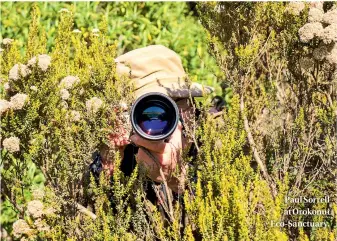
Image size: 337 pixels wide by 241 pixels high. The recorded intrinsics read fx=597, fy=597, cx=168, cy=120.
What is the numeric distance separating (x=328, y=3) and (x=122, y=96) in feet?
2.81

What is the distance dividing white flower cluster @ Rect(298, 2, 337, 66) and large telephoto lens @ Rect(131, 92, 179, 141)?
0.56 m

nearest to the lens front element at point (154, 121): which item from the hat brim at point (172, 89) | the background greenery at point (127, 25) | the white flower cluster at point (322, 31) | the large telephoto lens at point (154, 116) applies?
the large telephoto lens at point (154, 116)

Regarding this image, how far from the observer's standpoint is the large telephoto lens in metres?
2.03

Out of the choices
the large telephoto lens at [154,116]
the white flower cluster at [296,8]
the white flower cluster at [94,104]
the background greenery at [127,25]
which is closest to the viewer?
the large telephoto lens at [154,116]

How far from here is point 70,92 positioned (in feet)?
7.31

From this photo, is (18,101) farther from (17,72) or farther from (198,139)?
(198,139)

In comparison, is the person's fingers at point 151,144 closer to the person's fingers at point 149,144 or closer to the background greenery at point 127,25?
the person's fingers at point 149,144

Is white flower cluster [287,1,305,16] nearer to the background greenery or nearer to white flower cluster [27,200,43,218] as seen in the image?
white flower cluster [27,200,43,218]

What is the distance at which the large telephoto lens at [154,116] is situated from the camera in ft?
6.67

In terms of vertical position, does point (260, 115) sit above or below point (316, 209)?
above

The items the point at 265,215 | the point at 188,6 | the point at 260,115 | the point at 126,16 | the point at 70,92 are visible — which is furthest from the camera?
the point at 188,6

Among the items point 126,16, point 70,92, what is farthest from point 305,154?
point 126,16

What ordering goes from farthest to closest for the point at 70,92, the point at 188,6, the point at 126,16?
the point at 188,6 → the point at 126,16 → the point at 70,92

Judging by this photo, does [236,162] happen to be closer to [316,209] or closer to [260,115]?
[316,209]
